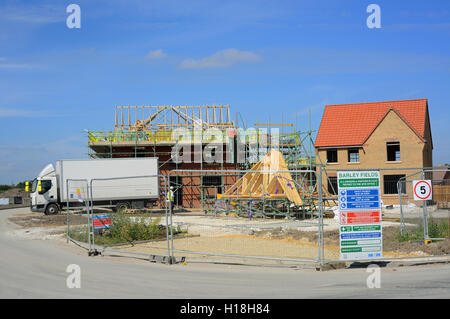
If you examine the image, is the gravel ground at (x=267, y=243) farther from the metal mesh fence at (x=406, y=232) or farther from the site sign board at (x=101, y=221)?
the site sign board at (x=101, y=221)

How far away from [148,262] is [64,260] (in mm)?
2603

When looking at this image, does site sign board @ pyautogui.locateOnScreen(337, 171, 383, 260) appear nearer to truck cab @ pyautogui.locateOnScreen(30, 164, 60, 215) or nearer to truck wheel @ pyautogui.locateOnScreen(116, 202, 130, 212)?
truck wheel @ pyautogui.locateOnScreen(116, 202, 130, 212)

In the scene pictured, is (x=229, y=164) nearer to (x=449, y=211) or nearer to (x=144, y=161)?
(x=144, y=161)

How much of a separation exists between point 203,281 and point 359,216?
164 inches

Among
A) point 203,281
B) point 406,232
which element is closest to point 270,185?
point 406,232

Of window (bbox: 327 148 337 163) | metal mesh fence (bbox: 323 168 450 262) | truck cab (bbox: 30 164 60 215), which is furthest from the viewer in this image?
window (bbox: 327 148 337 163)

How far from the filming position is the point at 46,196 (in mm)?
33875

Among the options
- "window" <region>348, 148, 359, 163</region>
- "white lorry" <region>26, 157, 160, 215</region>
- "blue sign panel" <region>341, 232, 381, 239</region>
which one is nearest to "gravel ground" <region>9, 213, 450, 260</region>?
"blue sign panel" <region>341, 232, 381, 239</region>

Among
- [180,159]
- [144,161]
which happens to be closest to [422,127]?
[180,159]

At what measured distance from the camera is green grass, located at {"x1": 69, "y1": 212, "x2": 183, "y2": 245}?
55.7 ft

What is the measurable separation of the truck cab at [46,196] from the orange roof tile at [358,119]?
22.5 metres

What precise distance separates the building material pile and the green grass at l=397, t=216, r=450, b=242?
1008cm

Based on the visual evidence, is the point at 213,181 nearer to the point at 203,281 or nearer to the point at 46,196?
the point at 46,196
